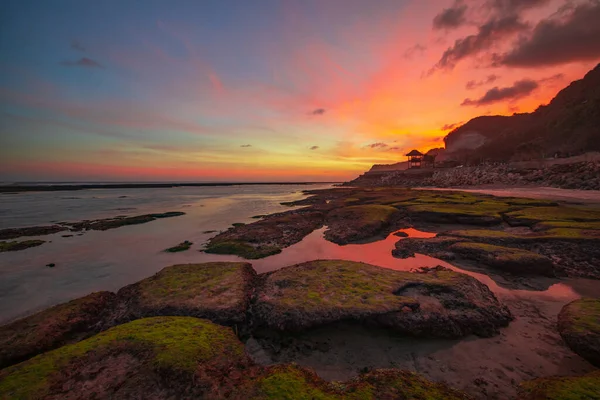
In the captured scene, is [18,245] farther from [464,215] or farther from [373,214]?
[464,215]

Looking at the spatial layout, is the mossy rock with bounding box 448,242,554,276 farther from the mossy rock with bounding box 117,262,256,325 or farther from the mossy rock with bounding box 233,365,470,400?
the mossy rock with bounding box 117,262,256,325

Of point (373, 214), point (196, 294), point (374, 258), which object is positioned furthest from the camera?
point (373, 214)

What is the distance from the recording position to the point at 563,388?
167 inches

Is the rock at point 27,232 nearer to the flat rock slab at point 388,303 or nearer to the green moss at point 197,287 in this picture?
the green moss at point 197,287

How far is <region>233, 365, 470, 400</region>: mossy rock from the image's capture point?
4.29 metres

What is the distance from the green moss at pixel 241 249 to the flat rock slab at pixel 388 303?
5.39m

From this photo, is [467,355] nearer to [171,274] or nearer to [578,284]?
[578,284]

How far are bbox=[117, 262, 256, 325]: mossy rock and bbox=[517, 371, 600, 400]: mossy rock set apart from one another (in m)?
6.47

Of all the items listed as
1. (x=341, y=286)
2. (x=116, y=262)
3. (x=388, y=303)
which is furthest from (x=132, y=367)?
(x=116, y=262)

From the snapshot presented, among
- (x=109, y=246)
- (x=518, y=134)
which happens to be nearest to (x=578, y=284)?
(x=109, y=246)

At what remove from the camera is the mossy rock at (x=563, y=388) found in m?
4.09

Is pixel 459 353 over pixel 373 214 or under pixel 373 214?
under

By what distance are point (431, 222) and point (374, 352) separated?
17.5 metres

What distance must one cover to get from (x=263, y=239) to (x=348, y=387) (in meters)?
13.4
